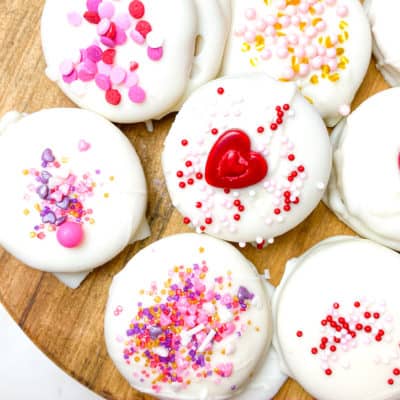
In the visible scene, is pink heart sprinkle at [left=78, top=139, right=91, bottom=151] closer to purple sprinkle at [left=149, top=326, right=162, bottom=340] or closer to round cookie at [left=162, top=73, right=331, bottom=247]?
round cookie at [left=162, top=73, right=331, bottom=247]

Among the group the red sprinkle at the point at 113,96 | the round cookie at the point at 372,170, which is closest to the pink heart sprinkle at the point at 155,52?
the red sprinkle at the point at 113,96

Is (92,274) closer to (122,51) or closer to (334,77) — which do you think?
(122,51)

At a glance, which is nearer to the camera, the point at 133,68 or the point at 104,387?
the point at 133,68

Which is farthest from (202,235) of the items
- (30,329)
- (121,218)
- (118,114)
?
(30,329)

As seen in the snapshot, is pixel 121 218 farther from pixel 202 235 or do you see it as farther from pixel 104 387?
pixel 104 387

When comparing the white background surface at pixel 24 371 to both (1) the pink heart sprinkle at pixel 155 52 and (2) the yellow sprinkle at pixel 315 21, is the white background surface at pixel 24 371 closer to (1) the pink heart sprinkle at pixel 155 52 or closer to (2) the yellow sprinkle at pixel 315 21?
(1) the pink heart sprinkle at pixel 155 52

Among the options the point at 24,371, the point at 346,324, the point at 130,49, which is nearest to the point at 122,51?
the point at 130,49

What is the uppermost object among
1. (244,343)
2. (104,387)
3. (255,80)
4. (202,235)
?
(255,80)
